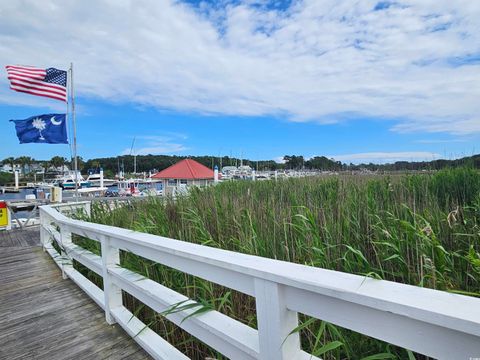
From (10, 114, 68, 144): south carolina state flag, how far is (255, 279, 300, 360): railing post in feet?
35.9

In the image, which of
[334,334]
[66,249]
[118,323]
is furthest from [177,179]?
[334,334]

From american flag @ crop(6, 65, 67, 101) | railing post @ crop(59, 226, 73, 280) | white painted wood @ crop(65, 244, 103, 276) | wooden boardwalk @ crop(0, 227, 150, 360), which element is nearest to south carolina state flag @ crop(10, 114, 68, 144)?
american flag @ crop(6, 65, 67, 101)

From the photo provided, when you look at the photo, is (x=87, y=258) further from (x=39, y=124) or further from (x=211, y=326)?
(x=39, y=124)

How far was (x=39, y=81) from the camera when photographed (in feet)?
30.4

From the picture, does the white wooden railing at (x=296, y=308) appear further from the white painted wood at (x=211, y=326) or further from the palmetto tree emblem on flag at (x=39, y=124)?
the palmetto tree emblem on flag at (x=39, y=124)

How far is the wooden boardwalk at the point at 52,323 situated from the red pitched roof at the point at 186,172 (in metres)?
11.8

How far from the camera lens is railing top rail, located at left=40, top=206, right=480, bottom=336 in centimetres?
73

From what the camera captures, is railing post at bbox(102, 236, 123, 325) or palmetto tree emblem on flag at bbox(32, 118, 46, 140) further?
palmetto tree emblem on flag at bbox(32, 118, 46, 140)

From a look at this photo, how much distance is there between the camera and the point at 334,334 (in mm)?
1645

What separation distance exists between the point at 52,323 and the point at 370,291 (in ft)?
10.3

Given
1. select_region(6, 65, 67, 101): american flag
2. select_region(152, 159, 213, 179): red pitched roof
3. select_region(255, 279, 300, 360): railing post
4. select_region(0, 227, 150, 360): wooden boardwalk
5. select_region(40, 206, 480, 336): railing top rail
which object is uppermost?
select_region(6, 65, 67, 101): american flag

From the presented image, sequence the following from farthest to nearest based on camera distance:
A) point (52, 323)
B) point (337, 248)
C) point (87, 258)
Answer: point (87, 258), point (52, 323), point (337, 248)

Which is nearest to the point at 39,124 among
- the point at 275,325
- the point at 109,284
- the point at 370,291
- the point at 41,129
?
the point at 41,129

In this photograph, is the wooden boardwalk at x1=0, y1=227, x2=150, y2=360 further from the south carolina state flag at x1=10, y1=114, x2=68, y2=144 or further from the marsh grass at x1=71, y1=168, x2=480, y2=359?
the south carolina state flag at x1=10, y1=114, x2=68, y2=144
